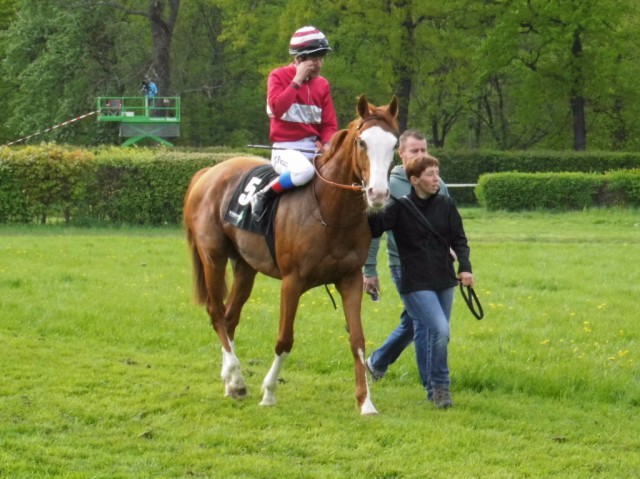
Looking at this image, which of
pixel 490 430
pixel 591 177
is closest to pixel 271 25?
pixel 591 177

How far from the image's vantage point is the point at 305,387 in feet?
27.8

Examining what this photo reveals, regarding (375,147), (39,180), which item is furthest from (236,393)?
(39,180)

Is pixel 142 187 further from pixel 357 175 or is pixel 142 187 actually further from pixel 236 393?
pixel 357 175

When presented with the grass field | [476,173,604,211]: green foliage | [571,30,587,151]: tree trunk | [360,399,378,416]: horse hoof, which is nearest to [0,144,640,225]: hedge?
[476,173,604,211]: green foliage

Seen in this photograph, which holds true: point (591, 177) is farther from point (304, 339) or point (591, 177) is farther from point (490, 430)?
point (490, 430)

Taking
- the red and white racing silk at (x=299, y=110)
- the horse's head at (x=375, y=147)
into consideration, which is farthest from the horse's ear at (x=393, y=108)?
the red and white racing silk at (x=299, y=110)

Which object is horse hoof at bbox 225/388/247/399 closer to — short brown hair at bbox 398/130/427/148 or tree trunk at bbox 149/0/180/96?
short brown hair at bbox 398/130/427/148

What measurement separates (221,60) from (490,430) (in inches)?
1812

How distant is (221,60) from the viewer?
51.6 metres

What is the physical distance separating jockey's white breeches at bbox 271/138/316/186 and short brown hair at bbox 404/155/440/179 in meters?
0.73

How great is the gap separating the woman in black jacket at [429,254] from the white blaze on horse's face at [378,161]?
689mm

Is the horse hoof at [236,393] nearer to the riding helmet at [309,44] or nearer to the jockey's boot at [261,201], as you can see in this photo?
the jockey's boot at [261,201]

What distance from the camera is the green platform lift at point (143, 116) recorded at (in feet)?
138

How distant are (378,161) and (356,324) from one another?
1.36 metres
